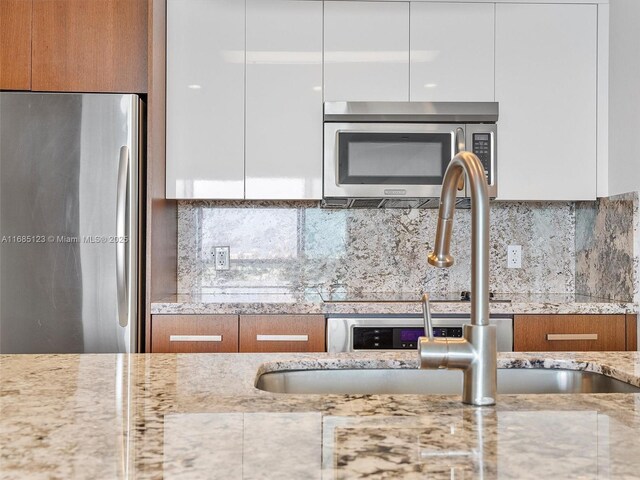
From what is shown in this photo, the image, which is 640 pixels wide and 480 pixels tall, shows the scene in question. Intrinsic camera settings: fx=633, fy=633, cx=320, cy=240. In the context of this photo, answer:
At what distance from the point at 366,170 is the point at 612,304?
1191mm

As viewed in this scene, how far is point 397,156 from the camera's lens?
2.87m

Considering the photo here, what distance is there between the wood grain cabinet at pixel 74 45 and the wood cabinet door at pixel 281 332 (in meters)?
1.13

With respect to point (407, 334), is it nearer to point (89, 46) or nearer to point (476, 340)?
point (476, 340)

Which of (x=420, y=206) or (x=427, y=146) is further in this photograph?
(x=420, y=206)

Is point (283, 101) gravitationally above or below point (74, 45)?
below

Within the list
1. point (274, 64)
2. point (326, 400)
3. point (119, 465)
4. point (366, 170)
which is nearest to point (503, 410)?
point (326, 400)

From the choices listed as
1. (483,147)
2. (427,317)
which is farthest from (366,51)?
(427,317)

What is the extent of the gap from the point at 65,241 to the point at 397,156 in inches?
58.0

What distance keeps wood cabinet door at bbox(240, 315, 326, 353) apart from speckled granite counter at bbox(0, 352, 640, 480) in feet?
4.77

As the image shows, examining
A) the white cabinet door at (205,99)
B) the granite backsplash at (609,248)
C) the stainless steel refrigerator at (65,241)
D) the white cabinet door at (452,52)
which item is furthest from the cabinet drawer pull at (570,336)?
the stainless steel refrigerator at (65,241)

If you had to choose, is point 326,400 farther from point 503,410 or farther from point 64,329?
point 64,329

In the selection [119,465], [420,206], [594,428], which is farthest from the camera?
[420,206]

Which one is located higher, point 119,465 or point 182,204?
point 182,204

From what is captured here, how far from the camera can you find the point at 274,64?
289 cm
